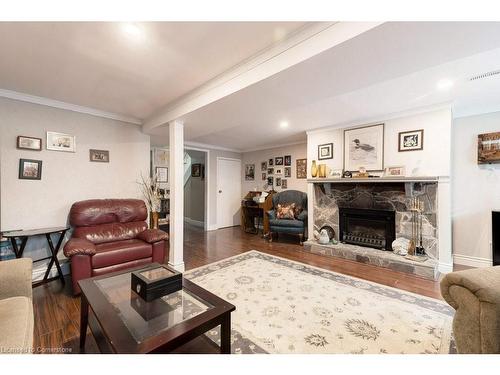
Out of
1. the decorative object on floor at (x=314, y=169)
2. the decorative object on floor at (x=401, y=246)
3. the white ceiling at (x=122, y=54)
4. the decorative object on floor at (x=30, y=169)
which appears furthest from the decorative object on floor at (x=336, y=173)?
the decorative object on floor at (x=30, y=169)

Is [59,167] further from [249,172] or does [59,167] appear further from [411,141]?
[411,141]

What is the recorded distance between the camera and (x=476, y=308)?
1.10 metres

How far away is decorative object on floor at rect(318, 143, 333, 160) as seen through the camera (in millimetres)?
4031

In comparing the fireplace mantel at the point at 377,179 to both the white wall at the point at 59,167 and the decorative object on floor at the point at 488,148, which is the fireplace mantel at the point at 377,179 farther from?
the white wall at the point at 59,167

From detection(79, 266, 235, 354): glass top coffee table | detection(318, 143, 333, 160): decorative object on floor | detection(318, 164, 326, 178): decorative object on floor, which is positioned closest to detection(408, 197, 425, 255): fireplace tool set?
detection(318, 164, 326, 178): decorative object on floor

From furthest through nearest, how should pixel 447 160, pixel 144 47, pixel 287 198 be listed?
pixel 287 198, pixel 447 160, pixel 144 47

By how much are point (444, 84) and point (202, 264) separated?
3720 millimetres

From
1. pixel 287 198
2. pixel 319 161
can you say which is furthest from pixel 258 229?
pixel 319 161

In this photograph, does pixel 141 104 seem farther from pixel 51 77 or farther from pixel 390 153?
pixel 390 153

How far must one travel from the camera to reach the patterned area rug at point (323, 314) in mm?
1536

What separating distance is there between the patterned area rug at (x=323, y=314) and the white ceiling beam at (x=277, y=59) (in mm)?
2045

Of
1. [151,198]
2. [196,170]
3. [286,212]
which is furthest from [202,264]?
[196,170]

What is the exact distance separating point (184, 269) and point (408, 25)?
3.26 meters

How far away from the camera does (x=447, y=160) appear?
2898mm
